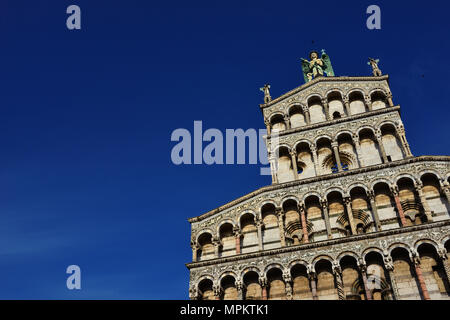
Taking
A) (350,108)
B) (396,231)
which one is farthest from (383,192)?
(350,108)

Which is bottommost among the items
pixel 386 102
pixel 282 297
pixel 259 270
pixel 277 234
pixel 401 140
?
pixel 282 297

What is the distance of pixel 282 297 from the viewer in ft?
77.8

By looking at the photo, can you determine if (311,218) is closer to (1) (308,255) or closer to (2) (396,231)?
(1) (308,255)

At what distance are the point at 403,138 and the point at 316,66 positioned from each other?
10178mm

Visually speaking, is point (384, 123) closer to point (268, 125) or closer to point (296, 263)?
point (268, 125)

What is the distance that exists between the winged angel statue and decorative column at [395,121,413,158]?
800cm

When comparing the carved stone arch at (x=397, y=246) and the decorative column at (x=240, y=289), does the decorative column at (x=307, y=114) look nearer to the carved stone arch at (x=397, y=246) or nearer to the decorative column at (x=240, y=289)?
the carved stone arch at (x=397, y=246)

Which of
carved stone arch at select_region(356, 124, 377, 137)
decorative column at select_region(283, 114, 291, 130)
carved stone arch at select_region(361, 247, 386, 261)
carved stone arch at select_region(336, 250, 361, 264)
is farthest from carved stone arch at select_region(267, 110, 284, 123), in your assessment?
carved stone arch at select_region(361, 247, 386, 261)

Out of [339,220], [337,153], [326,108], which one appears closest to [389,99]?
[326,108]

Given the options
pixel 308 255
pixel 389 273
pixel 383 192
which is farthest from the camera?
pixel 383 192

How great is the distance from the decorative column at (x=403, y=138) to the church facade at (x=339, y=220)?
0.06 metres

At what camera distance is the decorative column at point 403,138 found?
26.5m

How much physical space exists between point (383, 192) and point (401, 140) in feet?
12.8

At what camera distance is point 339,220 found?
25406mm
